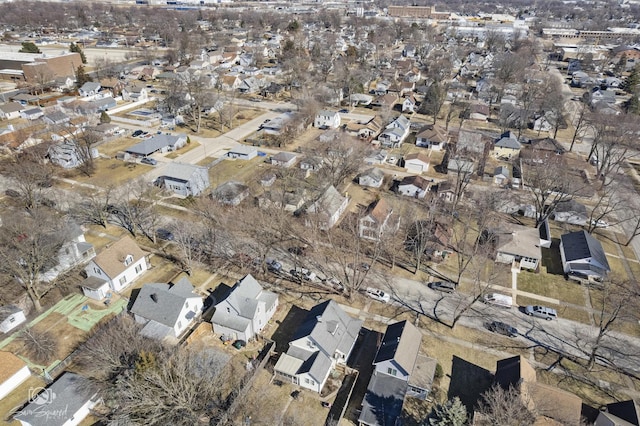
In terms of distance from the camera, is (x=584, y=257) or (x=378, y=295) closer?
(x=378, y=295)

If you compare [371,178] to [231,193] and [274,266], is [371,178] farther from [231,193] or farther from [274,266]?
[274,266]

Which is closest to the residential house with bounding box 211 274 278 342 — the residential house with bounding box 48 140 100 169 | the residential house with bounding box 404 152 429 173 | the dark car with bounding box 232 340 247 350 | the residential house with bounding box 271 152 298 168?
the dark car with bounding box 232 340 247 350

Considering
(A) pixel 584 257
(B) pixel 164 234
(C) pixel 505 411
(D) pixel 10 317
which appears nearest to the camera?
(C) pixel 505 411

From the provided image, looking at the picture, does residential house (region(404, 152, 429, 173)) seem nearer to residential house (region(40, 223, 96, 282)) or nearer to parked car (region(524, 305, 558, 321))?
parked car (region(524, 305, 558, 321))

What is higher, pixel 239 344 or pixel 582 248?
pixel 239 344

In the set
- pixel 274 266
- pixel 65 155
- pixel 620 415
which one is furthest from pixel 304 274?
pixel 65 155

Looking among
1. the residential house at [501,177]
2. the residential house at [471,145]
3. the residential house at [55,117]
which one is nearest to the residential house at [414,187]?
the residential house at [471,145]

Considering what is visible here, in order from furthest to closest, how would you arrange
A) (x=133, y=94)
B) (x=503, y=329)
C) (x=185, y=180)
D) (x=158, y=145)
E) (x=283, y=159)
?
(x=133, y=94)
(x=158, y=145)
(x=283, y=159)
(x=185, y=180)
(x=503, y=329)
